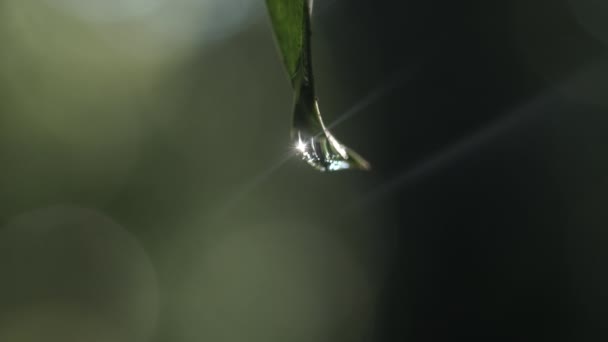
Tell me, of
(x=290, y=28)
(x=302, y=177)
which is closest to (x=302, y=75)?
(x=290, y=28)

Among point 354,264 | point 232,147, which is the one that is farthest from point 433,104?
point 232,147

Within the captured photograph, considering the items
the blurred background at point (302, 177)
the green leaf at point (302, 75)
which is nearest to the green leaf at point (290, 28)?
the green leaf at point (302, 75)

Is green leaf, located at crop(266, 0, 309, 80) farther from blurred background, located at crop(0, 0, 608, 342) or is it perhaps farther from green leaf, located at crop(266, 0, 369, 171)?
blurred background, located at crop(0, 0, 608, 342)

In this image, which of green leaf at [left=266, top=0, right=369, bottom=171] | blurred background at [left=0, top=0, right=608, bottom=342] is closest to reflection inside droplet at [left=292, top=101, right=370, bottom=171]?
green leaf at [left=266, top=0, right=369, bottom=171]

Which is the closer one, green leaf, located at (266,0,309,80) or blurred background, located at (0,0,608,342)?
green leaf, located at (266,0,309,80)

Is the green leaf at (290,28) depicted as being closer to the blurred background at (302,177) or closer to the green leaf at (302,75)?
the green leaf at (302,75)
